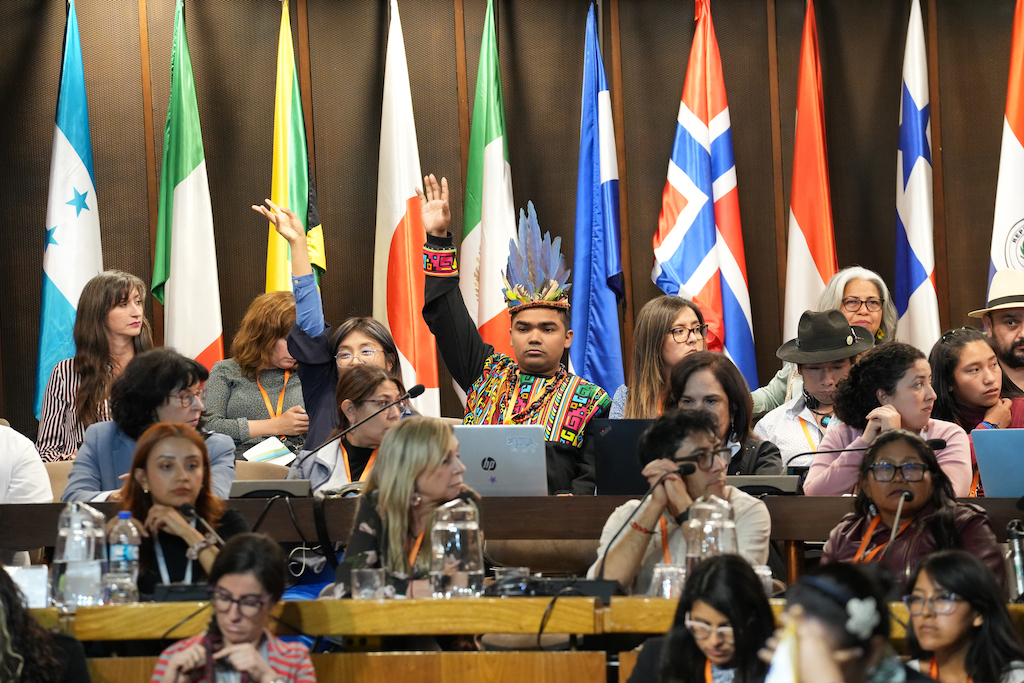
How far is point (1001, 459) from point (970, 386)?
0.78m

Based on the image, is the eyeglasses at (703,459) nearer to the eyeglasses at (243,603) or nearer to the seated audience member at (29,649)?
the eyeglasses at (243,603)

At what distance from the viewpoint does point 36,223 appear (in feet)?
18.6

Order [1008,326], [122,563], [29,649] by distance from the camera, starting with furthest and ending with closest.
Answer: [1008,326]
[122,563]
[29,649]

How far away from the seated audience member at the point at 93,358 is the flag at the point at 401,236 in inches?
54.3

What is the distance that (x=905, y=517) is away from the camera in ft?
9.36

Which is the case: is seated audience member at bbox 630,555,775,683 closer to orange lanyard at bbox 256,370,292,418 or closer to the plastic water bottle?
the plastic water bottle

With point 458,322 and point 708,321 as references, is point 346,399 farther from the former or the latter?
point 708,321

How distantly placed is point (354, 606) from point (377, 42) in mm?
4099

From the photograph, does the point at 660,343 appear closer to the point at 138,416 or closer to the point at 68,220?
the point at 138,416

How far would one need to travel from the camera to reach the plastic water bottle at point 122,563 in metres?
2.67

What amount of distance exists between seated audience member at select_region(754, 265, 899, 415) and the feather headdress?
39.7 inches

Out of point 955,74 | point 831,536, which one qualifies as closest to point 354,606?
point 831,536

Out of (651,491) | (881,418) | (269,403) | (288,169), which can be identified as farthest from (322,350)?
(881,418)

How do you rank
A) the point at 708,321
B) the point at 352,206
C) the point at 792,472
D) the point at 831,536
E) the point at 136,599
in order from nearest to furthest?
1. the point at 136,599
2. the point at 831,536
3. the point at 792,472
4. the point at 708,321
5. the point at 352,206
